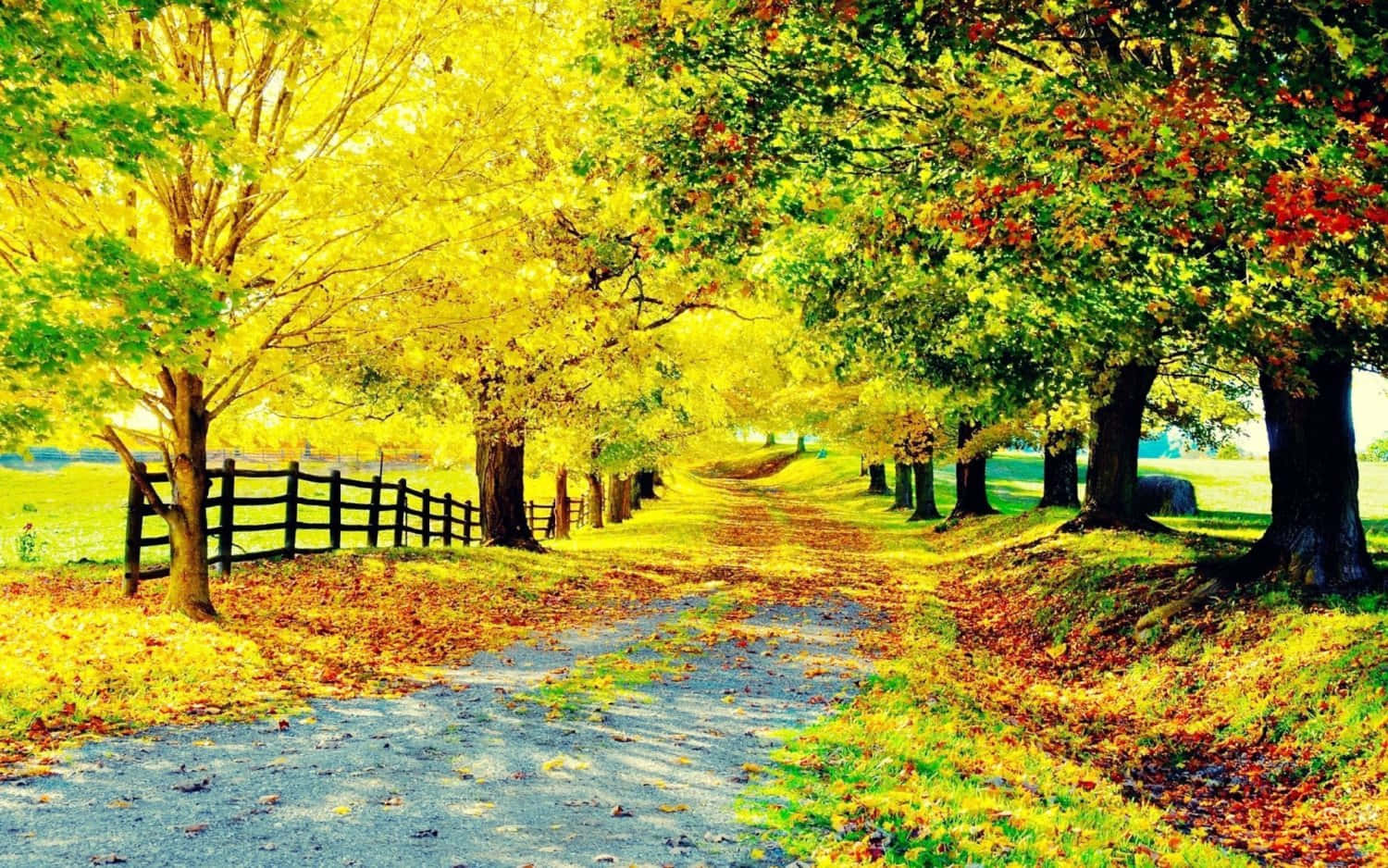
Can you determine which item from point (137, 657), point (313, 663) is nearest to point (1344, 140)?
point (313, 663)

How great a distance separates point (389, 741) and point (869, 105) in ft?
24.1

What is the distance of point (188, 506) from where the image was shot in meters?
11.9

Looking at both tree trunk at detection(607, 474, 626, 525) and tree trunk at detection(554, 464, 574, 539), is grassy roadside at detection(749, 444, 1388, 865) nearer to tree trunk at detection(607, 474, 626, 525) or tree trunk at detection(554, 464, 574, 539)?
tree trunk at detection(554, 464, 574, 539)

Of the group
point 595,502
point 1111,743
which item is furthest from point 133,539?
point 595,502

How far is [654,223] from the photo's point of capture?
9594 millimetres

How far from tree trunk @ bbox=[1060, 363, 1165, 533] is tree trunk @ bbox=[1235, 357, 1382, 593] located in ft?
28.0

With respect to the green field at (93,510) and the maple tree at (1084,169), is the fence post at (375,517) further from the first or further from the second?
the maple tree at (1084,169)

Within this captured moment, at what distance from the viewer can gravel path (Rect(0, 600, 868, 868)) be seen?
526cm

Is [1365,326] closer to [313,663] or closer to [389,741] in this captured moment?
[389,741]

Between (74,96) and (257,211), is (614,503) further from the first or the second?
(74,96)

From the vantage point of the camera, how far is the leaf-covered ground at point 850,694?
19.9 feet

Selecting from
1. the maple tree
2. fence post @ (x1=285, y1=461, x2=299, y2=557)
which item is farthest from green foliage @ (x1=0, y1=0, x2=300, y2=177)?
fence post @ (x1=285, y1=461, x2=299, y2=557)

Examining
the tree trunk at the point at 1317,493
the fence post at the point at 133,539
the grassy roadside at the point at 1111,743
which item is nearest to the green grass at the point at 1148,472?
the tree trunk at the point at 1317,493

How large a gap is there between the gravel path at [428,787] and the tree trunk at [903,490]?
1236 inches
